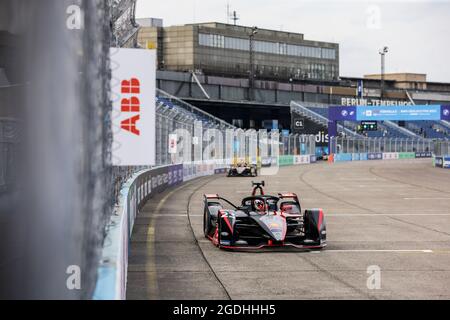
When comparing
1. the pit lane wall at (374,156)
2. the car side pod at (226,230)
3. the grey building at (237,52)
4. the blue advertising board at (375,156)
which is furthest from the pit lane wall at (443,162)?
the car side pod at (226,230)

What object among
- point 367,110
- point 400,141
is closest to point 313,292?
point 367,110

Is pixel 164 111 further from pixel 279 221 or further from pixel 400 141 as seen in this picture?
pixel 400 141

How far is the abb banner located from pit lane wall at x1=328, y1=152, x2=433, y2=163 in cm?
6778

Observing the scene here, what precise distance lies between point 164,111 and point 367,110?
175 ft

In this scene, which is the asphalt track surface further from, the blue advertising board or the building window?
the building window

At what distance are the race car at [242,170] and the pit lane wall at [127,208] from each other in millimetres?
1713

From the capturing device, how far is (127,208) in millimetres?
11961

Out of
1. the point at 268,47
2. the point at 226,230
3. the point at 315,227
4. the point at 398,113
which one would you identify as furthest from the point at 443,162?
the point at 268,47

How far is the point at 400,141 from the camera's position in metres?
87.1

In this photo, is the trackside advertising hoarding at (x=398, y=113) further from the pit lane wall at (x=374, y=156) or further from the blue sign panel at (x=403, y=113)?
the pit lane wall at (x=374, y=156)

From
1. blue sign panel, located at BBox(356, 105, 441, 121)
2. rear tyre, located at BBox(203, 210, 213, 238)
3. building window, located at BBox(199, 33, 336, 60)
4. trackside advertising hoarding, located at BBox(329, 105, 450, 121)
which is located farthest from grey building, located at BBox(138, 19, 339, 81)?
rear tyre, located at BBox(203, 210, 213, 238)

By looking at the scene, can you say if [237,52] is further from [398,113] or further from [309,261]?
[309,261]

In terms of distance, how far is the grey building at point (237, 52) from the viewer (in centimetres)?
9575

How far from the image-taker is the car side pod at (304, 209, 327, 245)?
513 inches
